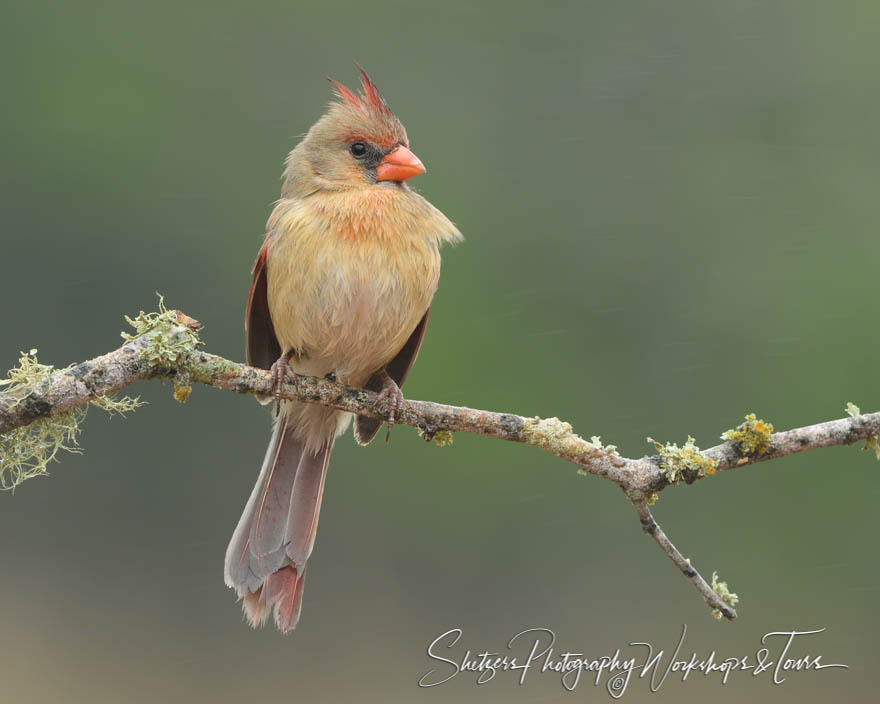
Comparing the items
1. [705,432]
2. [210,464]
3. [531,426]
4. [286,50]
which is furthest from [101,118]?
[531,426]

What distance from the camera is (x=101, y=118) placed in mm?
9695

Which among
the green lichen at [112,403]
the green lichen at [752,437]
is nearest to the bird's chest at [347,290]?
the green lichen at [112,403]

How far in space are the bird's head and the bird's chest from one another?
1.13 ft

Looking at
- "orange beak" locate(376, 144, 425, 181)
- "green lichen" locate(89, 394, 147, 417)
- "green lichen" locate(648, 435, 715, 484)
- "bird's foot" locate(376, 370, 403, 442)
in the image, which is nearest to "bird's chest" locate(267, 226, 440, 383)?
"bird's foot" locate(376, 370, 403, 442)

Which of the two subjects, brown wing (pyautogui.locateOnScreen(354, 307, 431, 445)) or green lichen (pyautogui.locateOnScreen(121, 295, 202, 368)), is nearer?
green lichen (pyautogui.locateOnScreen(121, 295, 202, 368))

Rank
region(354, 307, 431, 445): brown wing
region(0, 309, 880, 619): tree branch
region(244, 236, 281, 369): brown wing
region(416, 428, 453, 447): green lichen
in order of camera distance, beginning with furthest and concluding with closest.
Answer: region(354, 307, 431, 445): brown wing < region(244, 236, 281, 369): brown wing < region(416, 428, 453, 447): green lichen < region(0, 309, 880, 619): tree branch

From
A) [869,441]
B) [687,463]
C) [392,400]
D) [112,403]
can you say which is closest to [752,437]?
[687,463]

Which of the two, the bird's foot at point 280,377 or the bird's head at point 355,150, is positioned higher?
the bird's head at point 355,150

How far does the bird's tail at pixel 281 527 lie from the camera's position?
3.97 metres

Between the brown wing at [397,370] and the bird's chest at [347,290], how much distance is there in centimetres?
29

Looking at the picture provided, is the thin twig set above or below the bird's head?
below

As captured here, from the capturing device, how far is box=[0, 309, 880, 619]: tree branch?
2.92 metres

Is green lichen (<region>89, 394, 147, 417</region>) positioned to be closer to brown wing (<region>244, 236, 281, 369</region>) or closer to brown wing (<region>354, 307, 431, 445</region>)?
brown wing (<region>244, 236, 281, 369</region>)

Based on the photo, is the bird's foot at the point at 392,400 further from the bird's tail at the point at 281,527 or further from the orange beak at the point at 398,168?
the orange beak at the point at 398,168
